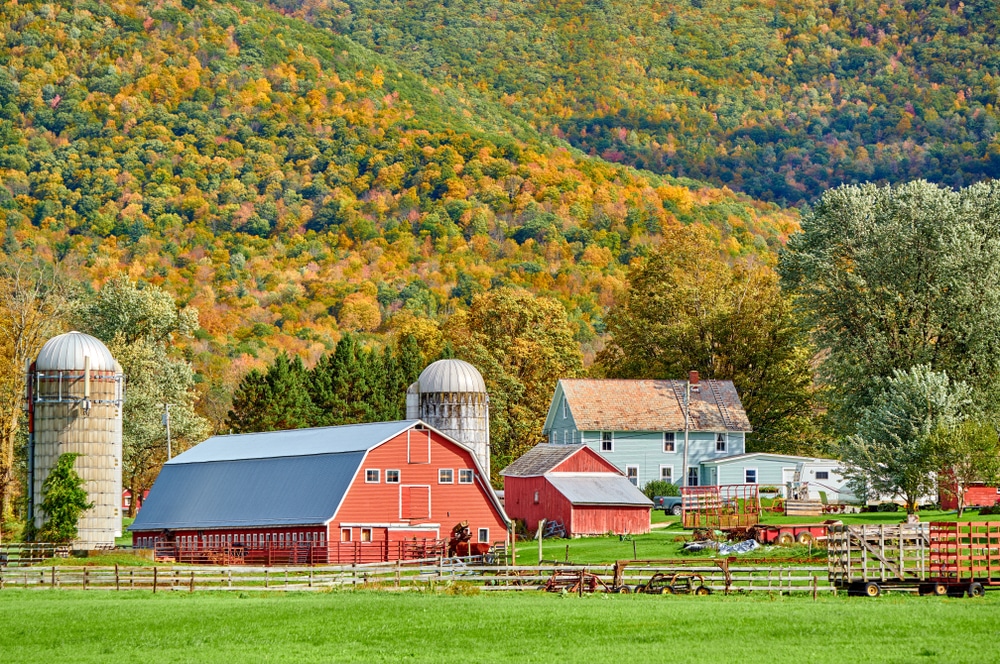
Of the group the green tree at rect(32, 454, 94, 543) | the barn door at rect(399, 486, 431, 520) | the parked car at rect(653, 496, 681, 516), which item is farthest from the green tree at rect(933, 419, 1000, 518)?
the green tree at rect(32, 454, 94, 543)

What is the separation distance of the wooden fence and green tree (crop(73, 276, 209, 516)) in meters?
38.1

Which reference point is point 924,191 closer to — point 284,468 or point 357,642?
point 284,468

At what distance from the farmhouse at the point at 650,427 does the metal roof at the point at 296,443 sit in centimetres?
2129

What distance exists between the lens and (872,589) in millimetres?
45781

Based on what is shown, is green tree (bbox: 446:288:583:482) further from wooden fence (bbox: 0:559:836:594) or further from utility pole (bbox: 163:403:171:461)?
wooden fence (bbox: 0:559:836:594)

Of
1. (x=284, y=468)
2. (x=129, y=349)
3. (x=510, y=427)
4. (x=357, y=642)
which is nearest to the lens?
(x=357, y=642)

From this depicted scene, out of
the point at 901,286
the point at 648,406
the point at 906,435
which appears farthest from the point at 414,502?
the point at 648,406

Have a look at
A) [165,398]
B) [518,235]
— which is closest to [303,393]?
[165,398]

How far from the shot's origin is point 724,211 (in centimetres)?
17750

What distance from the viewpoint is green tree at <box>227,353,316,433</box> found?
97.6 m

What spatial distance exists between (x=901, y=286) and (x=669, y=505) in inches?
687

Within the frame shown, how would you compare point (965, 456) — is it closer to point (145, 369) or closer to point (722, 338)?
point (722, 338)

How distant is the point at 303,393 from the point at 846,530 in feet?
186

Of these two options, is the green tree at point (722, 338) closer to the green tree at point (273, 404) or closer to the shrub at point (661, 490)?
the shrub at point (661, 490)
